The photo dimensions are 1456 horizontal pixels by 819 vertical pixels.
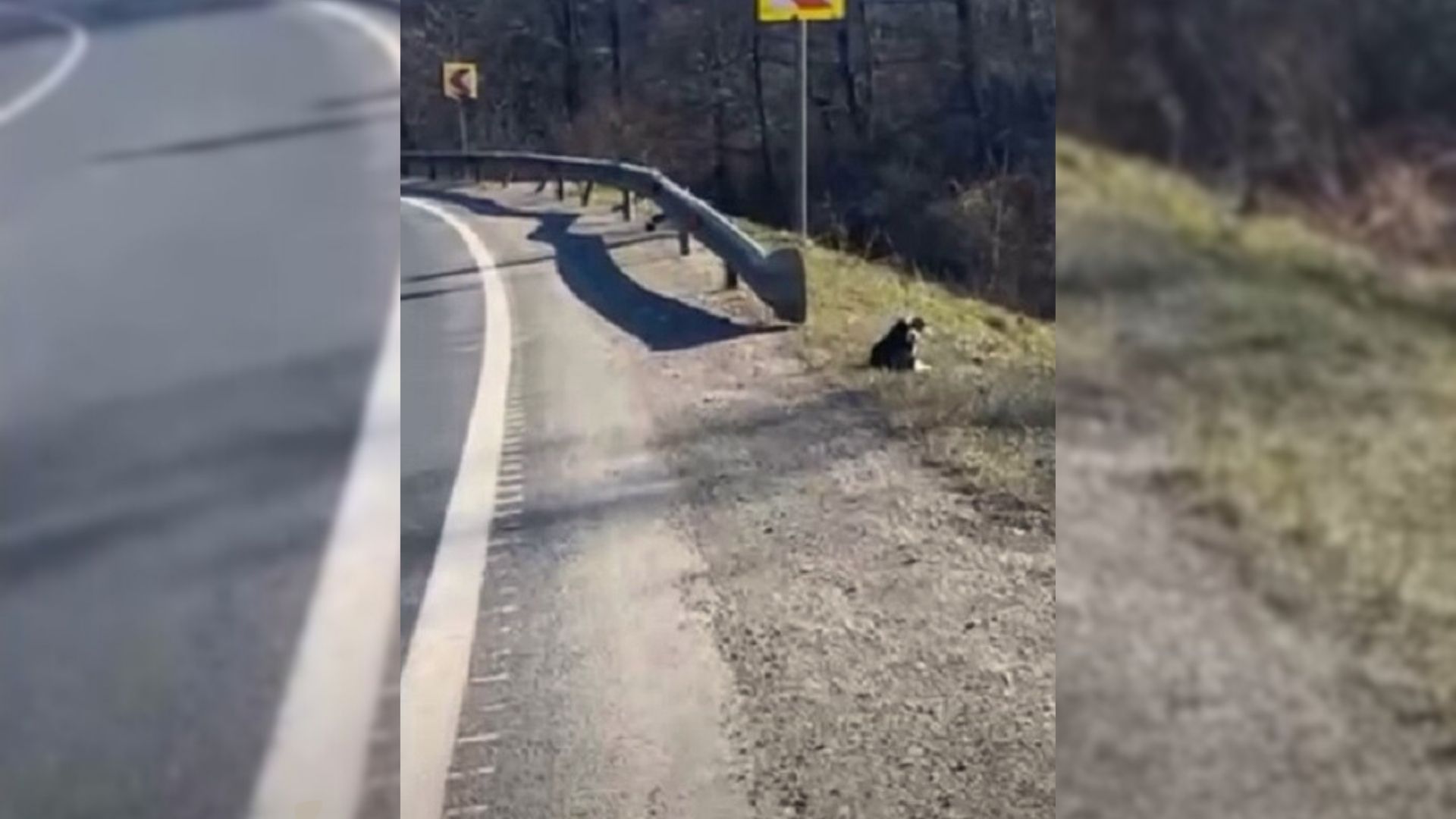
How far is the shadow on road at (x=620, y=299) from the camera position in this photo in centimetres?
234

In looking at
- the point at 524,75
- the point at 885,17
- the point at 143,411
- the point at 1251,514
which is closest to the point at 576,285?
the point at 524,75

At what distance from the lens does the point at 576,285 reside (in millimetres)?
2400

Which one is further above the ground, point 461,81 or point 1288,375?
point 461,81

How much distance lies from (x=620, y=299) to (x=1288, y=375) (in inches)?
32.9

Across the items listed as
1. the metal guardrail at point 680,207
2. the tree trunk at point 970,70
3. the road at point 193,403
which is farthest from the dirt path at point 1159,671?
the road at point 193,403

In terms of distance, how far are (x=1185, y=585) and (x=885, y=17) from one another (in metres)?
0.74

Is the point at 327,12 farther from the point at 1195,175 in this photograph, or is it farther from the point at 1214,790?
the point at 1214,790

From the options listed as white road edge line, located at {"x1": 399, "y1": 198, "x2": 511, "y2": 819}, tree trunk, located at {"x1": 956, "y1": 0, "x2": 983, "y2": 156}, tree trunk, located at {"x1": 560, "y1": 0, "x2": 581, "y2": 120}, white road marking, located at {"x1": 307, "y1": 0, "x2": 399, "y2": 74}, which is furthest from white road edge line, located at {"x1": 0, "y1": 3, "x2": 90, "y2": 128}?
tree trunk, located at {"x1": 956, "y1": 0, "x2": 983, "y2": 156}

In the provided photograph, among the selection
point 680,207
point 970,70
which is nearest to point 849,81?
point 970,70

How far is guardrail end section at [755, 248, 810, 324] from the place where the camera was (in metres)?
2.25

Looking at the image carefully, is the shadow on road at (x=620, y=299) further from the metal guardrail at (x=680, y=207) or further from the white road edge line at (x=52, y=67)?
the white road edge line at (x=52, y=67)

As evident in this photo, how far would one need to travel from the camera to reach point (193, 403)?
1.81 metres

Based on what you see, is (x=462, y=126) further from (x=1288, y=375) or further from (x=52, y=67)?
(x=1288, y=375)

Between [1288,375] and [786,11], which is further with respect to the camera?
[1288,375]
